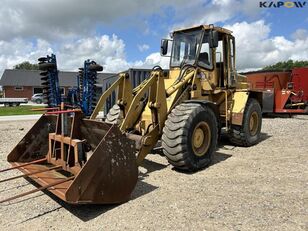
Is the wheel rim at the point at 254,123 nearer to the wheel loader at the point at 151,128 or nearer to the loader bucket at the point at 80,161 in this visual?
the wheel loader at the point at 151,128

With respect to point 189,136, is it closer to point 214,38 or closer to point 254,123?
point 214,38

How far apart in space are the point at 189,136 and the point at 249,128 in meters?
3.18

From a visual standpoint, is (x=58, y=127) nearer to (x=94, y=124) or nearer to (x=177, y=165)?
(x=94, y=124)

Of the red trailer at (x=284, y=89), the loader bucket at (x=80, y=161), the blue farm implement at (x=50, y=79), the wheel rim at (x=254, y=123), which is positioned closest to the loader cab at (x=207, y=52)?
the wheel rim at (x=254, y=123)

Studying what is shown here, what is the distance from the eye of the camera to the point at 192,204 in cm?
425

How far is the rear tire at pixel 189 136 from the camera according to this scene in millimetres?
5383

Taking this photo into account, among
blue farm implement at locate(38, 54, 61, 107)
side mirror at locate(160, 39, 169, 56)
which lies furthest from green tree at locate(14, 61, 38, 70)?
side mirror at locate(160, 39, 169, 56)

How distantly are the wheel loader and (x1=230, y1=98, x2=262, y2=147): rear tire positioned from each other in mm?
23

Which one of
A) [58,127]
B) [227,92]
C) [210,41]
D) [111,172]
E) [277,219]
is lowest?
[277,219]

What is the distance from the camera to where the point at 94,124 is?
488 cm

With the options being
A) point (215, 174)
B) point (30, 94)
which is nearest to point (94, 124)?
point (215, 174)

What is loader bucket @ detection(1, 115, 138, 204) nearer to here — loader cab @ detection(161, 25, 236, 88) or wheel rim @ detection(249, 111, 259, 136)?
loader cab @ detection(161, 25, 236, 88)

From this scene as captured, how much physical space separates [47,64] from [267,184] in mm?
9943

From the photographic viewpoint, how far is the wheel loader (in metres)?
4.12
